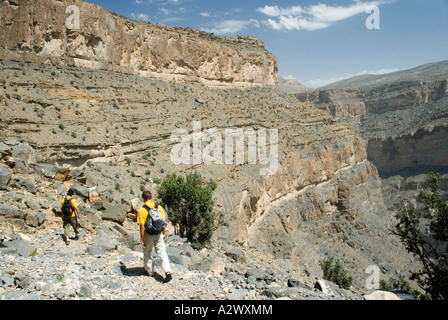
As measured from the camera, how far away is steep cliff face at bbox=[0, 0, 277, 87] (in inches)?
885

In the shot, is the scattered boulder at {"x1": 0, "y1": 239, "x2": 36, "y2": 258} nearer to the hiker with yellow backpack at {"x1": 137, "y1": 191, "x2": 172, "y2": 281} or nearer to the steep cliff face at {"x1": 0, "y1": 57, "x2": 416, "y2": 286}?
the hiker with yellow backpack at {"x1": 137, "y1": 191, "x2": 172, "y2": 281}

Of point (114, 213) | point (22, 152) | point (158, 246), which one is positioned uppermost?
point (22, 152)

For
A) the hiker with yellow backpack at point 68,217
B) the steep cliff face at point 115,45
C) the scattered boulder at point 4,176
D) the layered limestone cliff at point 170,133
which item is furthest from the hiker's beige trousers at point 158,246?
the steep cliff face at point 115,45

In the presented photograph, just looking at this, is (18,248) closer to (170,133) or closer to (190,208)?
(190,208)

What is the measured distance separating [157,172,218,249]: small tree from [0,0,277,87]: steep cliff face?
1746 cm

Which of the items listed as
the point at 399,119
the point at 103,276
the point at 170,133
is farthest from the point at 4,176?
the point at 399,119

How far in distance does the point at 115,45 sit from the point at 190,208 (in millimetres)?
A: 21486

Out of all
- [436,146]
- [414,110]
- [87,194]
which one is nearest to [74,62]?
[87,194]

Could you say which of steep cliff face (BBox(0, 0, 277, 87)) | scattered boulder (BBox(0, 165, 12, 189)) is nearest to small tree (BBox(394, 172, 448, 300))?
scattered boulder (BBox(0, 165, 12, 189))

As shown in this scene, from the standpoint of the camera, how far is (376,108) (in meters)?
99.3

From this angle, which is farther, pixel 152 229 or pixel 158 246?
pixel 158 246

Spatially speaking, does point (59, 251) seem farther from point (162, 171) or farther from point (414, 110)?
point (414, 110)

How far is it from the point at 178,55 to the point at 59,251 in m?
30.8

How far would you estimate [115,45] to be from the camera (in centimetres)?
2866
